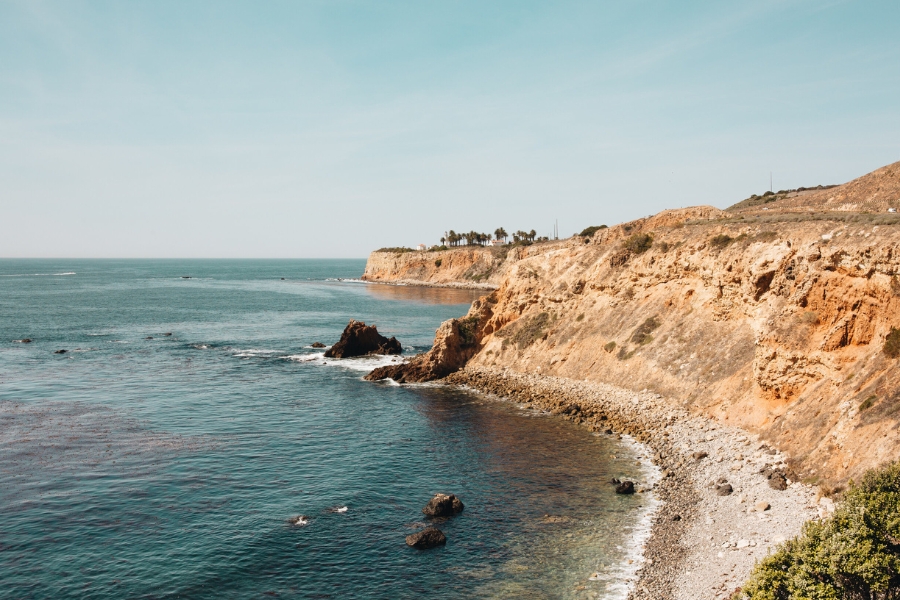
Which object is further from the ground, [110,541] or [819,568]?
[819,568]

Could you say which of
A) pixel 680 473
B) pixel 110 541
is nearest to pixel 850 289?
pixel 680 473

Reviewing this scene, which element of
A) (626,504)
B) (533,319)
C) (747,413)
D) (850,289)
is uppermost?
(850,289)

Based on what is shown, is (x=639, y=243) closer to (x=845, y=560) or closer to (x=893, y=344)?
(x=893, y=344)

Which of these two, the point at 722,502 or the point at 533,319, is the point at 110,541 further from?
the point at 533,319

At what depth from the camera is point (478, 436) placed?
4700 centimetres

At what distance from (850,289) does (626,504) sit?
20.8 meters

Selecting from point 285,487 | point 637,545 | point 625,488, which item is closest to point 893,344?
point 625,488

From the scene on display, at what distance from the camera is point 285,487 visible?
3650cm

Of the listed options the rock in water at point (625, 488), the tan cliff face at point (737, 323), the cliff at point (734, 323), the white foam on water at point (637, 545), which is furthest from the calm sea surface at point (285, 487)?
the tan cliff face at point (737, 323)

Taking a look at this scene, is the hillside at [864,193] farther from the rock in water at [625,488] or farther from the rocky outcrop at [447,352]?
the rock in water at [625,488]

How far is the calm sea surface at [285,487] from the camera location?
26703 millimetres

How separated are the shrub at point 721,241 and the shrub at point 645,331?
904cm

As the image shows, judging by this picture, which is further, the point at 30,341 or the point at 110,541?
the point at 30,341

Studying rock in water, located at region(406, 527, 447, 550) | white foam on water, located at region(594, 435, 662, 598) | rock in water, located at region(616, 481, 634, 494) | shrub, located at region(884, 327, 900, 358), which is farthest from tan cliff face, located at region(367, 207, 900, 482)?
rock in water, located at region(406, 527, 447, 550)
